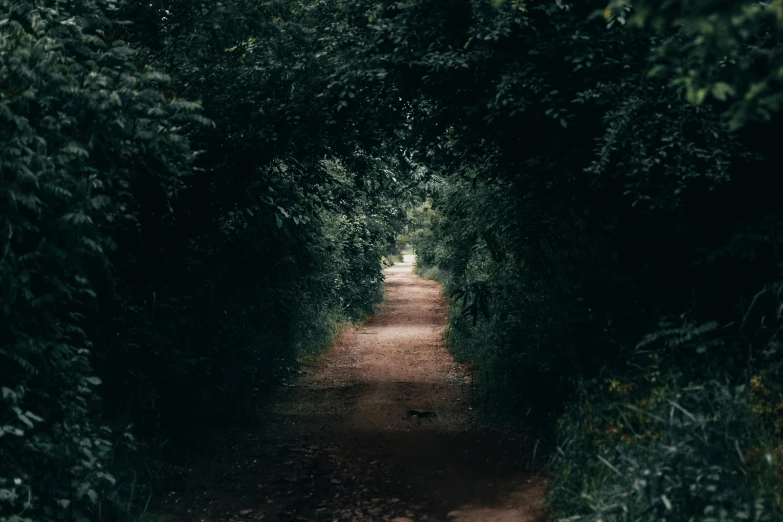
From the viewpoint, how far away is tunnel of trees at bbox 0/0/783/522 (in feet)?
15.6

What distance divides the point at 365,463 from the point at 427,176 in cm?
476

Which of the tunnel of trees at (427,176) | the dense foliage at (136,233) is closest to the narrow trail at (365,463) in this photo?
the tunnel of trees at (427,176)

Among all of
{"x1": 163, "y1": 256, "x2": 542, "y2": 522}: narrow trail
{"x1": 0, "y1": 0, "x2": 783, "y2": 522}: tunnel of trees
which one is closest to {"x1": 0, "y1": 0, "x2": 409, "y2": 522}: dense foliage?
{"x1": 0, "y1": 0, "x2": 783, "y2": 522}: tunnel of trees

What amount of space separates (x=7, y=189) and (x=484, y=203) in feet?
26.8

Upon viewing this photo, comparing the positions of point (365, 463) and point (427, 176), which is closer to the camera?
point (365, 463)

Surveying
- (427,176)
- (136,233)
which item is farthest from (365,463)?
(427,176)

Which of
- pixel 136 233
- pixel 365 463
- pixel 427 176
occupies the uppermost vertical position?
pixel 427 176

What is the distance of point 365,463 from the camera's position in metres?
7.87

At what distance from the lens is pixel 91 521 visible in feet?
18.3

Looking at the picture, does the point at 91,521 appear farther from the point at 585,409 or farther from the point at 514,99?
the point at 514,99

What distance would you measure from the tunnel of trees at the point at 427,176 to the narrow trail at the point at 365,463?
Result: 482mm

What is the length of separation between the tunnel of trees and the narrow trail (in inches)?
19.0

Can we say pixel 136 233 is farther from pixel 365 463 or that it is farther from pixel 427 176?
pixel 427 176

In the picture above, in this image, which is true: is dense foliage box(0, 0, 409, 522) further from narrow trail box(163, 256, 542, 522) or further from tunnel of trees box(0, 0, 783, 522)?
narrow trail box(163, 256, 542, 522)
